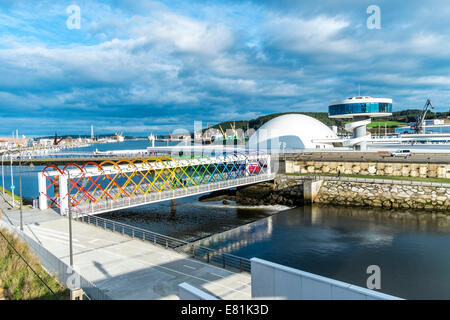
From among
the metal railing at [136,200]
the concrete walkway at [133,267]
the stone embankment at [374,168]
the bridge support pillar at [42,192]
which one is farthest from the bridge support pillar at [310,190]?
the bridge support pillar at [42,192]

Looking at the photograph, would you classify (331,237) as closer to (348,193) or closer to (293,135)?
(348,193)

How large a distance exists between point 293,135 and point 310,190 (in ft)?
131

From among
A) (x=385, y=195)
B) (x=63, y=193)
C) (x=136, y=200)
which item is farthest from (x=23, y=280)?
(x=385, y=195)

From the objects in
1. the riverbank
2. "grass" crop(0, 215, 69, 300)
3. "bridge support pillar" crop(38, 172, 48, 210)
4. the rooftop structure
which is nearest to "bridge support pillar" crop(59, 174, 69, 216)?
"bridge support pillar" crop(38, 172, 48, 210)

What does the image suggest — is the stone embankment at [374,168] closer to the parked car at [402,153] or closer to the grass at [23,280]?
the parked car at [402,153]

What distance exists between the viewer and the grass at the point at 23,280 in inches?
538

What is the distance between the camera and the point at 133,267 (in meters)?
16.2

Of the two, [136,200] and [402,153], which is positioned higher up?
[402,153]

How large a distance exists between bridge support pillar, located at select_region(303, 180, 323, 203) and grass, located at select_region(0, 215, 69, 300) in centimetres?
3382

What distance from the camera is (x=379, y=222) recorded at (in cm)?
3412

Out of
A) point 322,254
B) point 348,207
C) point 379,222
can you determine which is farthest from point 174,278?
point 348,207

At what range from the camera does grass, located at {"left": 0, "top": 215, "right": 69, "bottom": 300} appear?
1366cm

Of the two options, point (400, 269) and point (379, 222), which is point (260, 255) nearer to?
point (400, 269)

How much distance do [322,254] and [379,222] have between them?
41.2 feet
